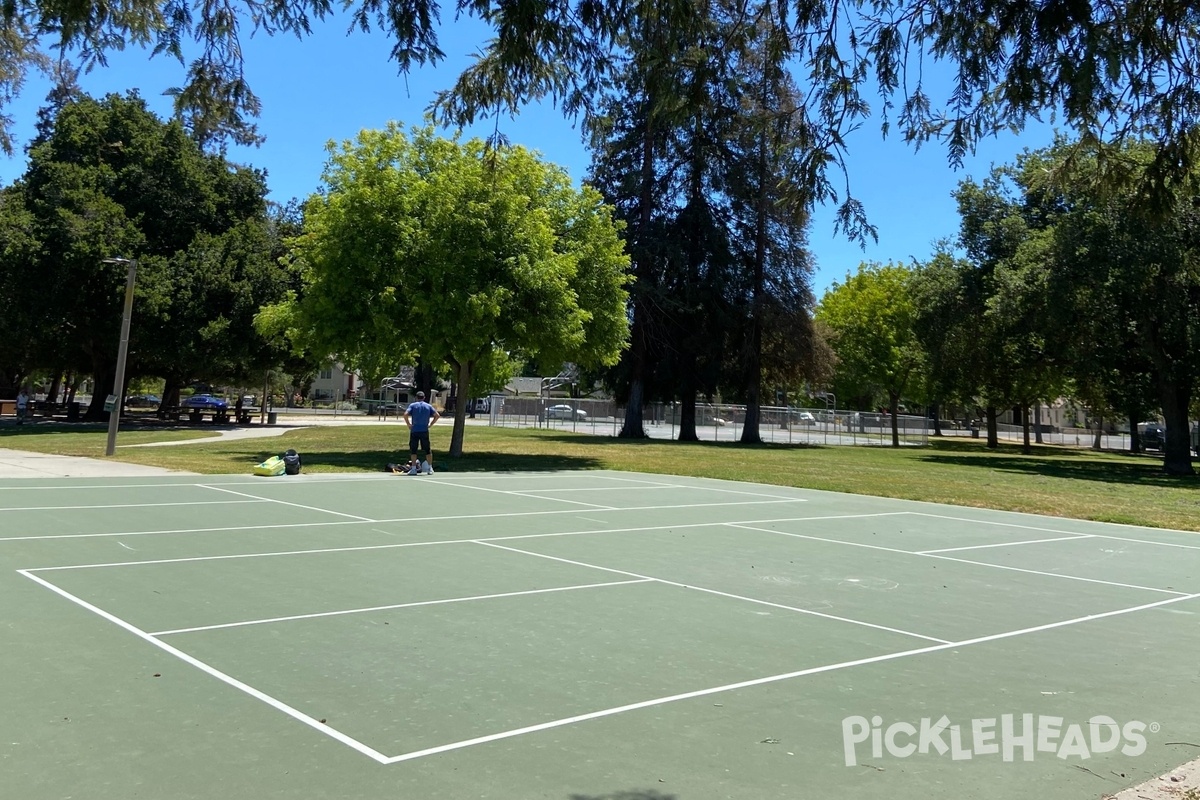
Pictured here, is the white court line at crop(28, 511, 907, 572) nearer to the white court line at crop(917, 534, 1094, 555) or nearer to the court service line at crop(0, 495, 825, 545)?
the court service line at crop(0, 495, 825, 545)

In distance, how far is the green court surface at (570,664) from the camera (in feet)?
14.8

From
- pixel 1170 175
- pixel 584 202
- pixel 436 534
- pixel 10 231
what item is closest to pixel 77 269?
pixel 10 231

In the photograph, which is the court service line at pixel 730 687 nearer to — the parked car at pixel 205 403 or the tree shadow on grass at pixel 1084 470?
the tree shadow on grass at pixel 1084 470

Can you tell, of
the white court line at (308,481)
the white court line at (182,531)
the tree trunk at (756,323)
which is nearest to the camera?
the white court line at (182,531)

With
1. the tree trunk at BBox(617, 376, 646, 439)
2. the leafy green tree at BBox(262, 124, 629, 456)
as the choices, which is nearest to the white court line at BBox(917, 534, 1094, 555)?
the leafy green tree at BBox(262, 124, 629, 456)

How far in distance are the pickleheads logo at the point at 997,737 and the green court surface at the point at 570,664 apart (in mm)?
21

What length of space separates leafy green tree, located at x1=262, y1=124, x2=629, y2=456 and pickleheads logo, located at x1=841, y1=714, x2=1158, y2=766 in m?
21.6

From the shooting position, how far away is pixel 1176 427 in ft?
123

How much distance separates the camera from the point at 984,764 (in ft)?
15.6

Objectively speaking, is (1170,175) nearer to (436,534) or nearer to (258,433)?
(436,534)

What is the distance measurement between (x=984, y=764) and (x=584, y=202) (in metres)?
27.8

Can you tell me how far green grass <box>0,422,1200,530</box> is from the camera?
72.3 feet

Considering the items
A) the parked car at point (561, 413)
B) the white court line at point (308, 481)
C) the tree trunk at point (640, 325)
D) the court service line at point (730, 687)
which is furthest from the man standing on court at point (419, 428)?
the parked car at point (561, 413)

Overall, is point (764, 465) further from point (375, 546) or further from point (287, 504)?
point (375, 546)
